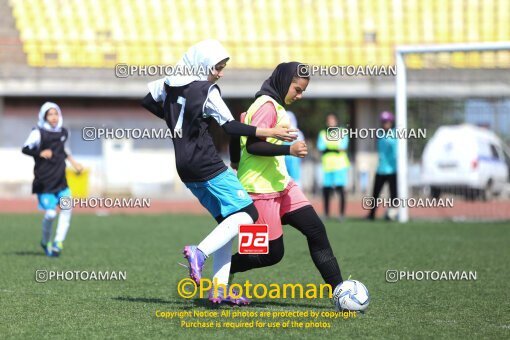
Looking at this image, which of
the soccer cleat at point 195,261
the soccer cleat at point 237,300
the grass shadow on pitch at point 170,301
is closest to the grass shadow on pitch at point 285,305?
the soccer cleat at point 237,300

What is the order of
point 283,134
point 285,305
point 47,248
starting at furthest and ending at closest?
1. point 47,248
2. point 285,305
3. point 283,134

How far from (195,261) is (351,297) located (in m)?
1.19

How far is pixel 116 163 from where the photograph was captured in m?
29.7

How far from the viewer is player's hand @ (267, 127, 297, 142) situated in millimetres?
6871

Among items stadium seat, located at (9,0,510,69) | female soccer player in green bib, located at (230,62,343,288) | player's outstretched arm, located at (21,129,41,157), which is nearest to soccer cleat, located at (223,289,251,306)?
female soccer player in green bib, located at (230,62,343,288)

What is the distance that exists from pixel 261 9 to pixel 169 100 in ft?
82.7

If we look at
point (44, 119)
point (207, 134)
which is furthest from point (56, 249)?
point (207, 134)

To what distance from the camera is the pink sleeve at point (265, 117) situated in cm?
704

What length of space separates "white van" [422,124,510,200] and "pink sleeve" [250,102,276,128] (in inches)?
610

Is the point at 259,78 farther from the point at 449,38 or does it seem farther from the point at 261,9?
the point at 449,38

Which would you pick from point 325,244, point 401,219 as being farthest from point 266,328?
point 401,219

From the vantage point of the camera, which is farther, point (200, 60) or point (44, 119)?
point (44, 119)

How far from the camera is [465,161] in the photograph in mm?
24781

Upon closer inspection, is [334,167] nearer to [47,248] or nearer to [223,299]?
[47,248]
